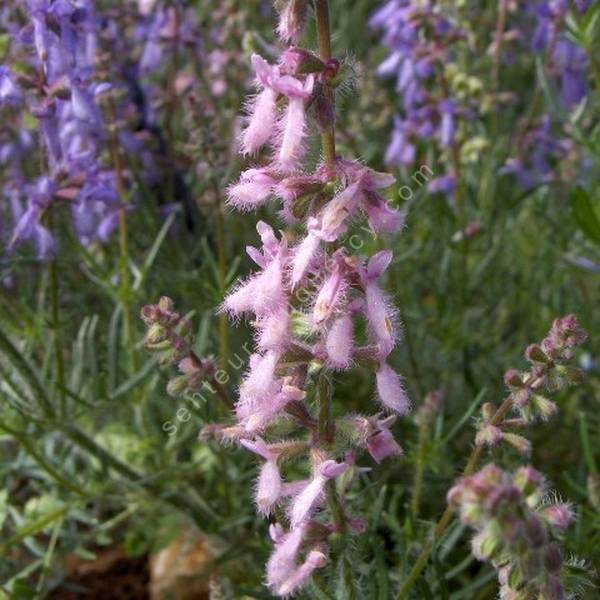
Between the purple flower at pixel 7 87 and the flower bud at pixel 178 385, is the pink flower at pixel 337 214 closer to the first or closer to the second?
the flower bud at pixel 178 385

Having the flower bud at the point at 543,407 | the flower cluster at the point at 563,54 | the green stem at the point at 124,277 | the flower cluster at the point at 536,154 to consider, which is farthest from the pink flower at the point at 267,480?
the flower cluster at the point at 563,54

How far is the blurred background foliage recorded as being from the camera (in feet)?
6.96

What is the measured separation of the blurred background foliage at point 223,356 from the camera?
83.5 inches

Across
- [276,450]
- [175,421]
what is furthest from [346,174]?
[175,421]

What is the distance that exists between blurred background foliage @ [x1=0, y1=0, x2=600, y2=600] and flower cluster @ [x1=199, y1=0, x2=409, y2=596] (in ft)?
1.20

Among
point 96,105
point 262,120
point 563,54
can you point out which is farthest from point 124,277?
point 563,54

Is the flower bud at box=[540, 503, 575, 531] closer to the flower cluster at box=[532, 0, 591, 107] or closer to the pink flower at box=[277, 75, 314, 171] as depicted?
the pink flower at box=[277, 75, 314, 171]

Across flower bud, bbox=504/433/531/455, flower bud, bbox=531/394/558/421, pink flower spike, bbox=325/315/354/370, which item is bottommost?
flower bud, bbox=504/433/531/455

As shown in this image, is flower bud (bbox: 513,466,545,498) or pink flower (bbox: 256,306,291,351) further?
pink flower (bbox: 256,306,291,351)

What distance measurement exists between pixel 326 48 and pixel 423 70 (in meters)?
1.70

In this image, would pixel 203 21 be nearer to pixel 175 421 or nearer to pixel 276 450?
pixel 175 421

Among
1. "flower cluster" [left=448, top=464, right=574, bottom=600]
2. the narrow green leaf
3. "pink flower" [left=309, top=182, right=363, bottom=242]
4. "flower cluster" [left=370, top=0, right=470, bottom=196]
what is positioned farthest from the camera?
"flower cluster" [left=370, top=0, right=470, bottom=196]

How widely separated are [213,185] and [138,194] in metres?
0.68

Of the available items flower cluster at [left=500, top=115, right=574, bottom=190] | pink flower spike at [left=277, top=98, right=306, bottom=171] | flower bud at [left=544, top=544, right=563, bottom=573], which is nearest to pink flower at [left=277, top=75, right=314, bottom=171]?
pink flower spike at [left=277, top=98, right=306, bottom=171]
